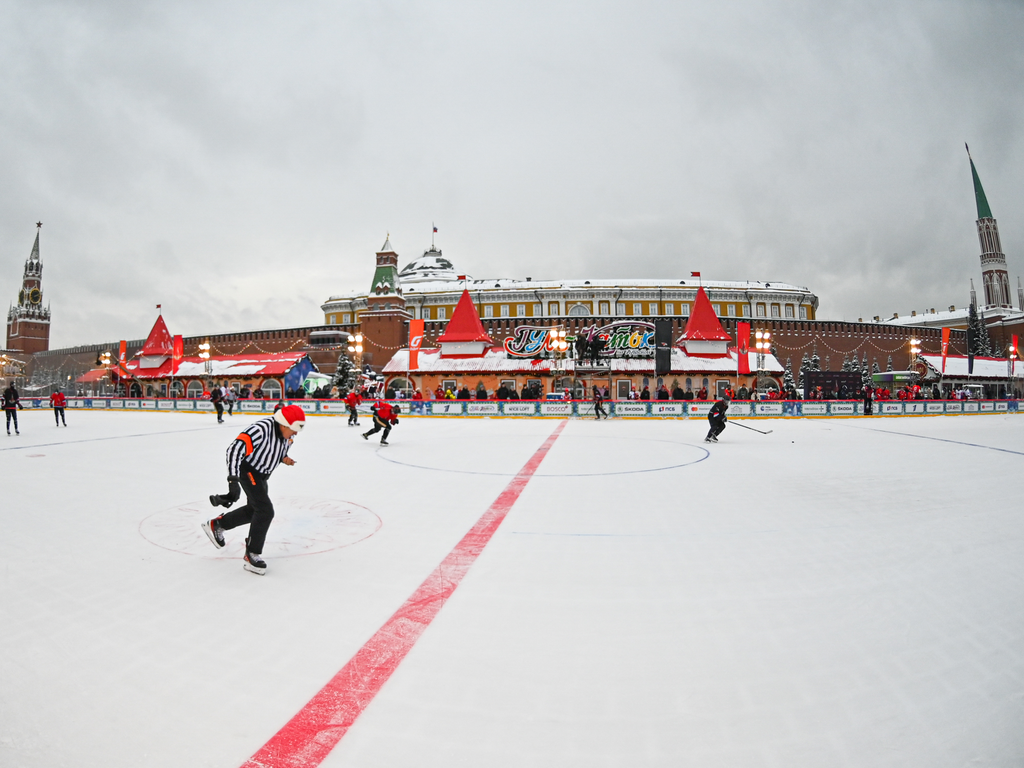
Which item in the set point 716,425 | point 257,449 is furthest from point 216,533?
point 716,425

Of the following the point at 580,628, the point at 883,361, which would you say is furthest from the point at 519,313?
the point at 580,628

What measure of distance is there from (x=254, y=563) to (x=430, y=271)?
247 feet

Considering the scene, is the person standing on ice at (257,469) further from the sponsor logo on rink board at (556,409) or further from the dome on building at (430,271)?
the dome on building at (430,271)

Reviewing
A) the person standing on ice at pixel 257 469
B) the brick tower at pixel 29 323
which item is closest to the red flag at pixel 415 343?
the person standing on ice at pixel 257 469

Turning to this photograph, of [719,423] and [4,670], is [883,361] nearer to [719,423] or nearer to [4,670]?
[719,423]

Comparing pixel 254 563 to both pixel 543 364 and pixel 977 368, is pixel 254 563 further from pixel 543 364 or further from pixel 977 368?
pixel 977 368

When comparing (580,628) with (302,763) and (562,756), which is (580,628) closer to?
(562,756)

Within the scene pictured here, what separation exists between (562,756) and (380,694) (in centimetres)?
80

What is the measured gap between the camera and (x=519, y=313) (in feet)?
207

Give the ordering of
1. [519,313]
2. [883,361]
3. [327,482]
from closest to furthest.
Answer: [327,482]
[883,361]
[519,313]

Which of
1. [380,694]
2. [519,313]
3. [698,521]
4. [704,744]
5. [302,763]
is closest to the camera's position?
[302,763]

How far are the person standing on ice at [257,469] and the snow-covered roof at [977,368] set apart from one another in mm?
45646

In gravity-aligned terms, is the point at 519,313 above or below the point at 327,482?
above

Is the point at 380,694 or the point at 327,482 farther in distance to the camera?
the point at 327,482
